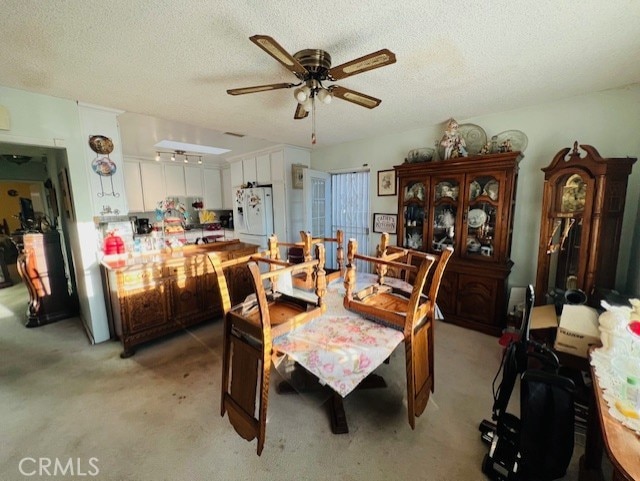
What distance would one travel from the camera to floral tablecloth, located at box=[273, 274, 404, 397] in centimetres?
113

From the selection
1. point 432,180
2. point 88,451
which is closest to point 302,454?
point 88,451

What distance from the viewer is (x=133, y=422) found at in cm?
166

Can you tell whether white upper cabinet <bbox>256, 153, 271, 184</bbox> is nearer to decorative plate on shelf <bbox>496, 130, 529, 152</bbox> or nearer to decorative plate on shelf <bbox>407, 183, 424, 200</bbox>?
decorative plate on shelf <bbox>407, 183, 424, 200</bbox>

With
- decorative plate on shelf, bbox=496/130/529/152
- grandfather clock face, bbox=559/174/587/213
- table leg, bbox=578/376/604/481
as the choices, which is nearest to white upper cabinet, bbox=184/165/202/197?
decorative plate on shelf, bbox=496/130/529/152

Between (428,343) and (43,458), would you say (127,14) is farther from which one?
(428,343)

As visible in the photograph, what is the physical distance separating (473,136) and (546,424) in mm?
2728

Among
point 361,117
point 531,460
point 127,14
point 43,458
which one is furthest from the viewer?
point 361,117

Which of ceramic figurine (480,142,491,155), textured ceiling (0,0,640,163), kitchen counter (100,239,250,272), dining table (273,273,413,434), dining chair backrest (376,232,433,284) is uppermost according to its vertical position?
textured ceiling (0,0,640,163)

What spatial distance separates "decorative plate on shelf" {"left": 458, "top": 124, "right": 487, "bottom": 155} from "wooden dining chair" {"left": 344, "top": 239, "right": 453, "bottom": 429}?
1936 millimetres

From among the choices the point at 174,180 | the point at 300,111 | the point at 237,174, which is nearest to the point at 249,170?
the point at 237,174

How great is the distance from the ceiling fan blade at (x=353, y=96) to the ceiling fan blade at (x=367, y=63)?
0.17 metres

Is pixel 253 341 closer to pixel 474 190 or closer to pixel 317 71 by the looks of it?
pixel 317 71

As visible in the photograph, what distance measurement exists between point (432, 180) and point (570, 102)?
4.30 feet

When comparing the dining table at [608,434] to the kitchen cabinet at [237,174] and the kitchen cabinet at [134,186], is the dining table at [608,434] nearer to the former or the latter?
the kitchen cabinet at [237,174]
